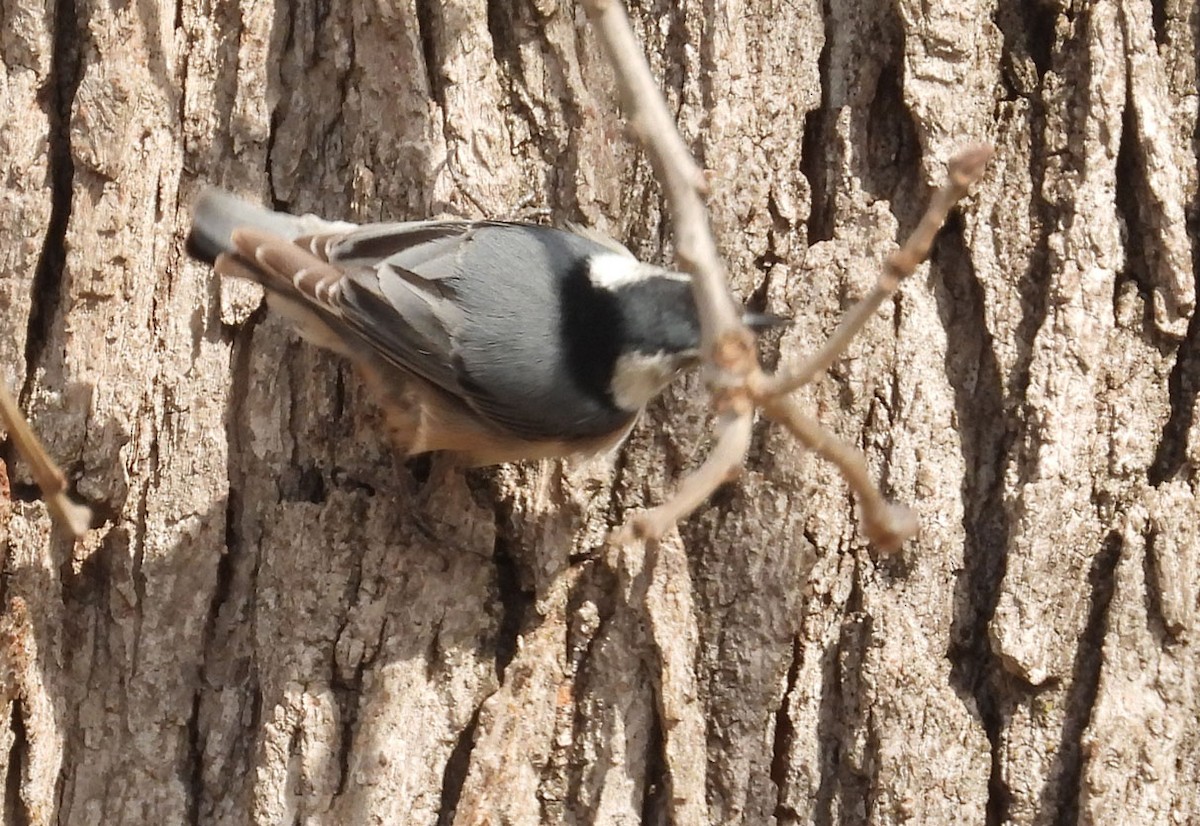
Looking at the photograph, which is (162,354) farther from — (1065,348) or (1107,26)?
(1107,26)

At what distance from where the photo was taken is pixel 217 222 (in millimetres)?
2121

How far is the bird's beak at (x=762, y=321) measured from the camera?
1.93 meters

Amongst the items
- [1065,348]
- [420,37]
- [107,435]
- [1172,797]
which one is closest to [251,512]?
[107,435]

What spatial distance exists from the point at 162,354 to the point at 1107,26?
1.62 m

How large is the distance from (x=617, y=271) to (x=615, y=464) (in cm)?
32

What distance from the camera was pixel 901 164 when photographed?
6.95 feet

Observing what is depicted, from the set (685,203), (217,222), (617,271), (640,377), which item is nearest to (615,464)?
(640,377)

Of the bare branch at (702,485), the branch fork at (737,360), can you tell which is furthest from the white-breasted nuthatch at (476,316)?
the bare branch at (702,485)

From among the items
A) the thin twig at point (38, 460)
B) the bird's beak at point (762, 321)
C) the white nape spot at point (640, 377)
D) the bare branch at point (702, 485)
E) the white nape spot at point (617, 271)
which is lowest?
the bare branch at point (702, 485)

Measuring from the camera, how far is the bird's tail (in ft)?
6.92

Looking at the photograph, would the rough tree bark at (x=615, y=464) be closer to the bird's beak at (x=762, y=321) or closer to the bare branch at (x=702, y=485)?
the bird's beak at (x=762, y=321)

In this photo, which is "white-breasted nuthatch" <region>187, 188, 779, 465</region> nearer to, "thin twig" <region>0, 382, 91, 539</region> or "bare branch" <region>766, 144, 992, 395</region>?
"thin twig" <region>0, 382, 91, 539</region>

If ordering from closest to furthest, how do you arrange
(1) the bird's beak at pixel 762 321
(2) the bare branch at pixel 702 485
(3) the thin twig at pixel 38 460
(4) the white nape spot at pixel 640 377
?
(2) the bare branch at pixel 702 485
(3) the thin twig at pixel 38 460
(1) the bird's beak at pixel 762 321
(4) the white nape spot at pixel 640 377

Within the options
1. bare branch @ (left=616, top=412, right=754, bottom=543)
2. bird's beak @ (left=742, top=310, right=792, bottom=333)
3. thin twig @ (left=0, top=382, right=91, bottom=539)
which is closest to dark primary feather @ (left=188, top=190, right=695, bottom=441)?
bird's beak @ (left=742, top=310, right=792, bottom=333)
